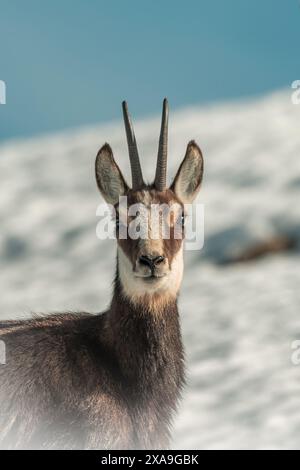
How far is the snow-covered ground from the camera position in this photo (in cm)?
1366

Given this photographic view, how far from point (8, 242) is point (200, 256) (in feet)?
14.9

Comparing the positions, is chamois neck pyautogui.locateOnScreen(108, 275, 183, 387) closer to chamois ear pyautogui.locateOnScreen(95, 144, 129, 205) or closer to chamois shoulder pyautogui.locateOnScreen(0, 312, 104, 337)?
chamois shoulder pyautogui.locateOnScreen(0, 312, 104, 337)

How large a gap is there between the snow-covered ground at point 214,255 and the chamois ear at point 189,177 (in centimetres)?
366

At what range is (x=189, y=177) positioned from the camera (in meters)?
8.91

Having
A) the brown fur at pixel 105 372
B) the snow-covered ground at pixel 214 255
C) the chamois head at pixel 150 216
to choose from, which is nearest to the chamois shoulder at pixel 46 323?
the brown fur at pixel 105 372

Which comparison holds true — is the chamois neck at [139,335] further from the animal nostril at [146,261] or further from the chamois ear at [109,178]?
the chamois ear at [109,178]

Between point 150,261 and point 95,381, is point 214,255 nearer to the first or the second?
point 95,381

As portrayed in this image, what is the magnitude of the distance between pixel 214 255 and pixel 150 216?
12.7 metres

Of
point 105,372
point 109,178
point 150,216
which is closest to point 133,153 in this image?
point 109,178

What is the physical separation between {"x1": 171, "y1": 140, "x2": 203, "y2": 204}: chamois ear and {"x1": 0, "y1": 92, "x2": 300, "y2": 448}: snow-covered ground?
366 centimetres

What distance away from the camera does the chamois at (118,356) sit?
26.7ft
